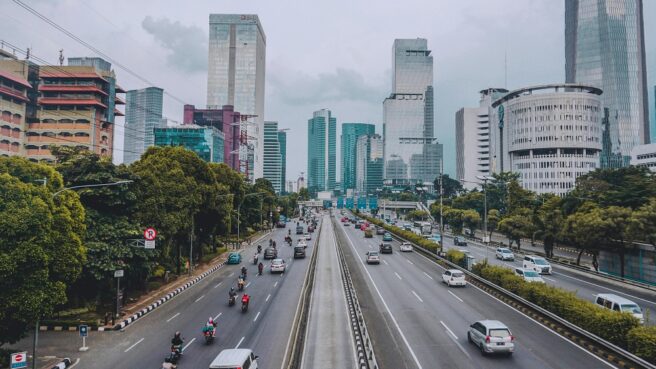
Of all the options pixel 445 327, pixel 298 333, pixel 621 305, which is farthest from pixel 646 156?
pixel 298 333

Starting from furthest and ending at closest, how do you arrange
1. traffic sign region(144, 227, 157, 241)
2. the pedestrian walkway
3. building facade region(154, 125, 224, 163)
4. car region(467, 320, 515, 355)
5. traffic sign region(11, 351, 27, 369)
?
building facade region(154, 125, 224, 163)
traffic sign region(144, 227, 157, 241)
the pedestrian walkway
car region(467, 320, 515, 355)
traffic sign region(11, 351, 27, 369)

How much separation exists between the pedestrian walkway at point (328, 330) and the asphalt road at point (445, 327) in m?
1.53

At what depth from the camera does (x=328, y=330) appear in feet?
77.6

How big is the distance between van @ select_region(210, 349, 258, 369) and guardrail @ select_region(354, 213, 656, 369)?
15.9m

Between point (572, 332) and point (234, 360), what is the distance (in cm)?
1811

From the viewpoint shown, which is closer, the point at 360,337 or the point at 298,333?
the point at 360,337

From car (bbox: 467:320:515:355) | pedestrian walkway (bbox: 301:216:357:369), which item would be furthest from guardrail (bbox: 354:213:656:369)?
pedestrian walkway (bbox: 301:216:357:369)

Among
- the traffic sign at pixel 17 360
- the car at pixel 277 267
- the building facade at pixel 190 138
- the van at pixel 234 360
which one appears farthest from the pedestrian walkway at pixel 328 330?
the building facade at pixel 190 138

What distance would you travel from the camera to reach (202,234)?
1998 inches

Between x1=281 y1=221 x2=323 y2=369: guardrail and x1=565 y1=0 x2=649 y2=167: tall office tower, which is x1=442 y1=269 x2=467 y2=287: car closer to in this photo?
x1=281 y1=221 x2=323 y2=369: guardrail

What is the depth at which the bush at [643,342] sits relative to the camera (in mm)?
17281

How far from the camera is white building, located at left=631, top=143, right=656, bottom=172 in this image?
502 ft

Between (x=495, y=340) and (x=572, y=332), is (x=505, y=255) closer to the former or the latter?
(x=572, y=332)

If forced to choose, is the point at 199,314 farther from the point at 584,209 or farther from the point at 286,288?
the point at 584,209
